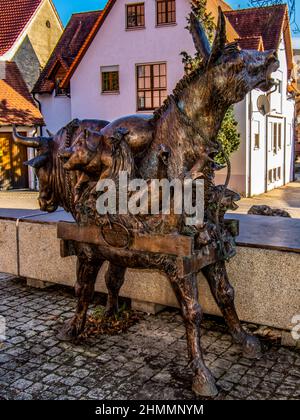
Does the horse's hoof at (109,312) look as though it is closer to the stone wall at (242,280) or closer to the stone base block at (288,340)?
the stone wall at (242,280)

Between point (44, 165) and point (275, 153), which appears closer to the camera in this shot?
point (44, 165)

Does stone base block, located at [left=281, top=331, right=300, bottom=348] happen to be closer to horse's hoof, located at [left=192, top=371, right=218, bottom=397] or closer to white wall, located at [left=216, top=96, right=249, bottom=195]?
horse's hoof, located at [left=192, top=371, right=218, bottom=397]

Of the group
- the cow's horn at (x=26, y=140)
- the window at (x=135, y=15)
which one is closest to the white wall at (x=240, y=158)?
the window at (x=135, y=15)

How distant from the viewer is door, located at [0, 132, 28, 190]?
1947cm

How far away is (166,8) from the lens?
1767 cm

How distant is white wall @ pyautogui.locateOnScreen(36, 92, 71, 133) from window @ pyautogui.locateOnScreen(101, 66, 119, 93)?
194cm

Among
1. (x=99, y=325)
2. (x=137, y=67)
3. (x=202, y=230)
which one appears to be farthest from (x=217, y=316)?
(x=137, y=67)

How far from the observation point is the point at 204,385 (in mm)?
3111

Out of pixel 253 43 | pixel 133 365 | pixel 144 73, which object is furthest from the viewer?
pixel 144 73

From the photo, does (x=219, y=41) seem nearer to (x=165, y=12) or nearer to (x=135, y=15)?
(x=165, y=12)

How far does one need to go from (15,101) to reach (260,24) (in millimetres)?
9845

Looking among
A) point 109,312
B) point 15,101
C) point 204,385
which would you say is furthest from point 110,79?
point 204,385

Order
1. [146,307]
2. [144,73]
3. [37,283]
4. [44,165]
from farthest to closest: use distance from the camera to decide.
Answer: [144,73] → [37,283] → [146,307] → [44,165]
